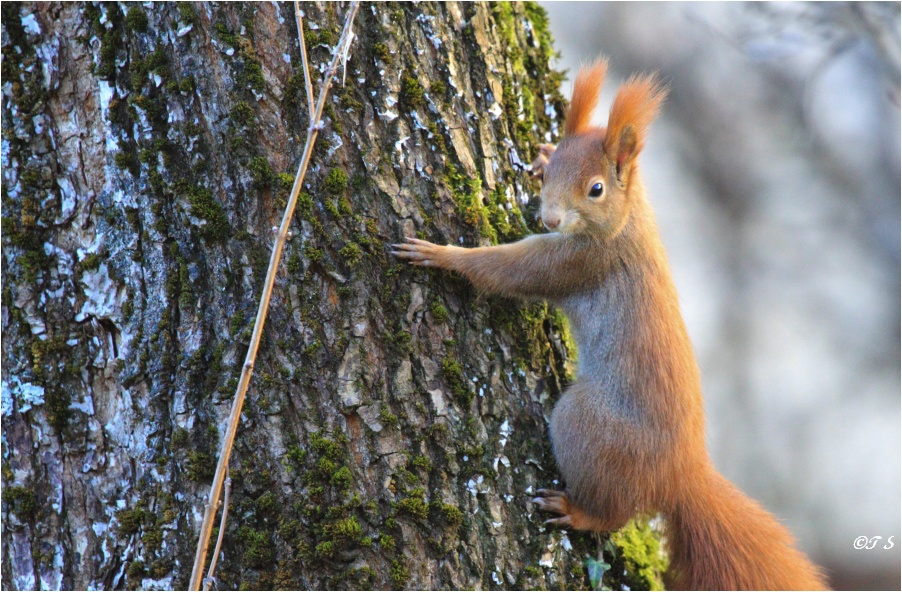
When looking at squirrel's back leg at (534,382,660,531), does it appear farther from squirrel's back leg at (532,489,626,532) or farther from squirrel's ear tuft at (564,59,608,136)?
squirrel's ear tuft at (564,59,608,136)

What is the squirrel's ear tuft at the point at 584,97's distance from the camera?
2.60 m

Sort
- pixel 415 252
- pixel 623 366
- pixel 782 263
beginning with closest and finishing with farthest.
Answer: pixel 415 252 < pixel 623 366 < pixel 782 263

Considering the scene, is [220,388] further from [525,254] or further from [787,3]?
[787,3]

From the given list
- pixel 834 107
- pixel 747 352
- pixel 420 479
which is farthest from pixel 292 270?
pixel 747 352

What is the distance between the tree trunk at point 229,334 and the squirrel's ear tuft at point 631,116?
767 mm

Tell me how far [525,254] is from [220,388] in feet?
3.60

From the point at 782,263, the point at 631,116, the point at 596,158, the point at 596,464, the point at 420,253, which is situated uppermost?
the point at 782,263

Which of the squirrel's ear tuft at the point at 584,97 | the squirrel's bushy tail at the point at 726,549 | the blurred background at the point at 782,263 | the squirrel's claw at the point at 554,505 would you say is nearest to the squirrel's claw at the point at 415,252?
the squirrel's claw at the point at 554,505

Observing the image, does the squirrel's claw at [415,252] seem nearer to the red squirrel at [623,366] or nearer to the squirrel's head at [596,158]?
the red squirrel at [623,366]

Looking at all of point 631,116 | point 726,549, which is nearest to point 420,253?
point 631,116

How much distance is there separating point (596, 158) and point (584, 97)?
0.72ft

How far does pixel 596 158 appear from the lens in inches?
103

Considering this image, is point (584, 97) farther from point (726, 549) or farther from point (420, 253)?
point (726, 549)

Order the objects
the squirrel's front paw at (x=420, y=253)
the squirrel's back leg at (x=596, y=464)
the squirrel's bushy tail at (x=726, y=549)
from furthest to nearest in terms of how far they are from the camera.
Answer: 1. the squirrel's bushy tail at (x=726, y=549)
2. the squirrel's back leg at (x=596, y=464)
3. the squirrel's front paw at (x=420, y=253)
